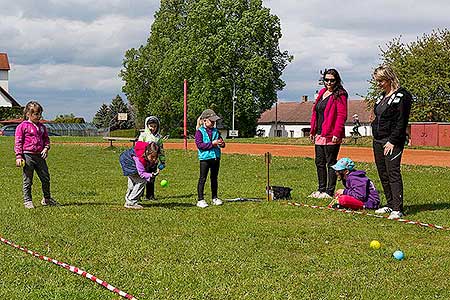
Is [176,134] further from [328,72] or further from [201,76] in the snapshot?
[328,72]

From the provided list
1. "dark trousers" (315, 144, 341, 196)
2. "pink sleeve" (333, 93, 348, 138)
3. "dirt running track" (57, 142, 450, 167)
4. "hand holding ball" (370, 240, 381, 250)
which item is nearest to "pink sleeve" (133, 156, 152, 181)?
"dark trousers" (315, 144, 341, 196)

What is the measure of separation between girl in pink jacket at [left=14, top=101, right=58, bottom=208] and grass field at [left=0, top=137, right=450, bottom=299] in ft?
1.24

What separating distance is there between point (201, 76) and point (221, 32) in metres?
4.13

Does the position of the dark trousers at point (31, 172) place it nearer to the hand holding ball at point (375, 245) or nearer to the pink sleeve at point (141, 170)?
the pink sleeve at point (141, 170)

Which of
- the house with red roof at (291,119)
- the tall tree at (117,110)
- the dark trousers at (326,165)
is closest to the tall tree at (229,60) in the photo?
the tall tree at (117,110)

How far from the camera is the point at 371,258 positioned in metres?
6.26

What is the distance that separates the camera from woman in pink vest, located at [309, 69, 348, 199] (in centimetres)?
1031

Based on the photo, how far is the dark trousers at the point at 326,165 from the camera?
34.3ft

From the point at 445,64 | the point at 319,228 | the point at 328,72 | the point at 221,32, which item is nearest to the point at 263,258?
the point at 319,228

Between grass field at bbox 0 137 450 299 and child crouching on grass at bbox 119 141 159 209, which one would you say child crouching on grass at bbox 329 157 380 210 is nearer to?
grass field at bbox 0 137 450 299

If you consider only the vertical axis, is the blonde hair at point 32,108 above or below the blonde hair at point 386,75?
below

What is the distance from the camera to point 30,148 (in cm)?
954

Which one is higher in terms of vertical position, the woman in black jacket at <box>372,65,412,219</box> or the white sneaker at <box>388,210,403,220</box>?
the woman in black jacket at <box>372,65,412,219</box>

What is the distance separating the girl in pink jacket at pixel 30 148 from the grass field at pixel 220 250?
0.38 metres
